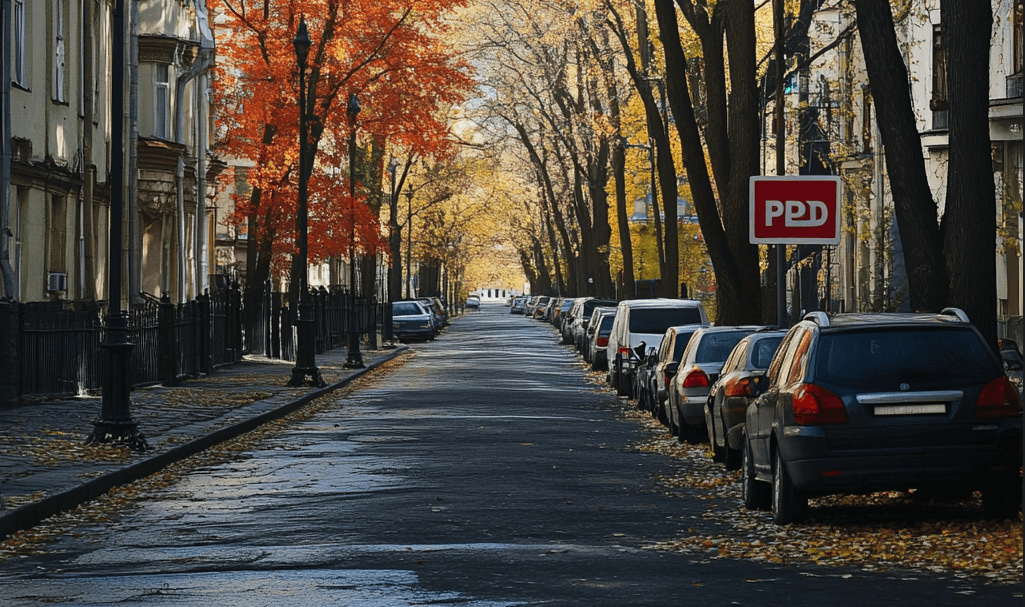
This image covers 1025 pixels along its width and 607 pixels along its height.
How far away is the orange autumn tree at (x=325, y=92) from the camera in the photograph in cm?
4091

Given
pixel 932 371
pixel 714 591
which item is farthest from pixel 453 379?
pixel 714 591

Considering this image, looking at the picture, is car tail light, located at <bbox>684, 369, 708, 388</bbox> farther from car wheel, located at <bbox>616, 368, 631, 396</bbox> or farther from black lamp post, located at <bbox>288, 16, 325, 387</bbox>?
black lamp post, located at <bbox>288, 16, 325, 387</bbox>

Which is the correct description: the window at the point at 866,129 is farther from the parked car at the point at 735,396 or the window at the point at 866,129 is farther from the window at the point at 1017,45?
the parked car at the point at 735,396

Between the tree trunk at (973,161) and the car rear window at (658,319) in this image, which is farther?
the car rear window at (658,319)

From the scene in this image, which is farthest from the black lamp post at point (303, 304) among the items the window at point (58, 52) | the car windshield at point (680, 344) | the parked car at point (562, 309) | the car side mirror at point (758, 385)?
the parked car at point (562, 309)

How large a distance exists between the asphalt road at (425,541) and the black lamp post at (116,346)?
4.00 feet

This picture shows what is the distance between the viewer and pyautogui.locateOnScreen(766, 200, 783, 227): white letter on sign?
2012 centimetres

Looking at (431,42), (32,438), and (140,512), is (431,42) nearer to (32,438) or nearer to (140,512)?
(32,438)

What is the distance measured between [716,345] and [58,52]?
16.3 meters

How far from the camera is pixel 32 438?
59.8 ft

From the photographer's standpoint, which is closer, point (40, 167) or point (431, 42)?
point (40, 167)

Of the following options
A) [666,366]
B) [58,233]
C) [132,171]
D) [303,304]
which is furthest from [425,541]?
[132,171]

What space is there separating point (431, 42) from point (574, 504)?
31.4 m

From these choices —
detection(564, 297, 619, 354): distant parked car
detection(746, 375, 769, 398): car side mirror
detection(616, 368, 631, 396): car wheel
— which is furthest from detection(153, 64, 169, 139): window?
detection(746, 375, 769, 398): car side mirror
